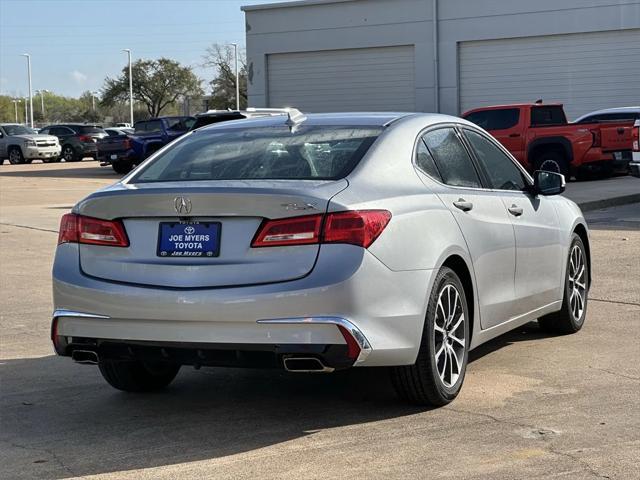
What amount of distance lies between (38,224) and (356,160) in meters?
12.4

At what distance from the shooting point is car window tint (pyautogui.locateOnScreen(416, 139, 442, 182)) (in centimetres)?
604

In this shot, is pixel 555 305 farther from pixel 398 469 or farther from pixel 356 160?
pixel 398 469

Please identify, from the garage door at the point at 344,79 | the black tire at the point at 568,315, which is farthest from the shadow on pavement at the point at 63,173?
the black tire at the point at 568,315

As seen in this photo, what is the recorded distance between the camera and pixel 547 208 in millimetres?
7438

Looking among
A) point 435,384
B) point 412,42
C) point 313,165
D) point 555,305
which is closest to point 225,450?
point 435,384

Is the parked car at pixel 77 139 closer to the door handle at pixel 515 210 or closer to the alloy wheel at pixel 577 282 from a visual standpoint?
the alloy wheel at pixel 577 282

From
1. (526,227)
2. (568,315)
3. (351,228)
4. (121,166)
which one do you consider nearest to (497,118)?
(121,166)

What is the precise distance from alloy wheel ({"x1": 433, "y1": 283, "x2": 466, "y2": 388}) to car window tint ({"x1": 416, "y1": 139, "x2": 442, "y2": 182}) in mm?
671

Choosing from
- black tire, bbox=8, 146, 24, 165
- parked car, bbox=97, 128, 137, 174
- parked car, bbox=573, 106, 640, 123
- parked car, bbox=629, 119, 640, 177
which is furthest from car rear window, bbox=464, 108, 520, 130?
black tire, bbox=8, 146, 24, 165

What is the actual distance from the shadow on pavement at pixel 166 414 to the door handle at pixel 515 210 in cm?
103

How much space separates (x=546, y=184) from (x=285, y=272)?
2801 mm

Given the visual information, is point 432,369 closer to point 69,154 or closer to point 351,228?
point 351,228

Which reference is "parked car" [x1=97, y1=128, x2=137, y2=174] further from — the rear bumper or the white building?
the rear bumper

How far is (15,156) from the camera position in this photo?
46.5m
